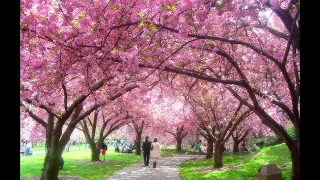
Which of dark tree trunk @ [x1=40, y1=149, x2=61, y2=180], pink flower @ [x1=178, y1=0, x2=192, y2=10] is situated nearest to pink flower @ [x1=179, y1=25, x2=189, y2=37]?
pink flower @ [x1=178, y1=0, x2=192, y2=10]

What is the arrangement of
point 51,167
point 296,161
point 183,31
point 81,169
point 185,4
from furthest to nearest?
point 81,169 < point 51,167 < point 296,161 < point 183,31 < point 185,4

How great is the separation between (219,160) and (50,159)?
9.35 meters

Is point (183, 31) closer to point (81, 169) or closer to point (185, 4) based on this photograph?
point (185, 4)

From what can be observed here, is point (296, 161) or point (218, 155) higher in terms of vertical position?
point (296, 161)

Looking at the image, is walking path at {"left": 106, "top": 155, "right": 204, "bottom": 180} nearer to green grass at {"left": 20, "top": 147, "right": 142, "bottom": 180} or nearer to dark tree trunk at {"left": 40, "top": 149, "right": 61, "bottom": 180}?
green grass at {"left": 20, "top": 147, "right": 142, "bottom": 180}

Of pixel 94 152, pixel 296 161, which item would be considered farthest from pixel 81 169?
pixel 296 161

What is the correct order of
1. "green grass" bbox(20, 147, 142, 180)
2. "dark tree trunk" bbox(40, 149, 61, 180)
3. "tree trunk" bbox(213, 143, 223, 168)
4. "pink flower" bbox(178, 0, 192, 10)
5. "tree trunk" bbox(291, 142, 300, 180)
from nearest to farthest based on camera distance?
"pink flower" bbox(178, 0, 192, 10) → "tree trunk" bbox(291, 142, 300, 180) → "dark tree trunk" bbox(40, 149, 61, 180) → "green grass" bbox(20, 147, 142, 180) → "tree trunk" bbox(213, 143, 223, 168)

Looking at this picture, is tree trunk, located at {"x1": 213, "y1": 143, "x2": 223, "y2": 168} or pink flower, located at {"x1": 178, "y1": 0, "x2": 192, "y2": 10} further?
tree trunk, located at {"x1": 213, "y1": 143, "x2": 223, "y2": 168}

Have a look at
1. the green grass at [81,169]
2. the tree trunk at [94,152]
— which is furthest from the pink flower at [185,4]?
the tree trunk at [94,152]

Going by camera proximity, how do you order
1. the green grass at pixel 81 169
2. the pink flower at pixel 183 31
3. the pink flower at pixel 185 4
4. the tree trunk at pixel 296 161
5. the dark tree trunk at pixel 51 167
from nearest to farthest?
the pink flower at pixel 185 4, the pink flower at pixel 183 31, the tree trunk at pixel 296 161, the dark tree trunk at pixel 51 167, the green grass at pixel 81 169

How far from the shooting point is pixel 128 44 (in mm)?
6496

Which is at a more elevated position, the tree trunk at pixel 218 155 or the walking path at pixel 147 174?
the tree trunk at pixel 218 155

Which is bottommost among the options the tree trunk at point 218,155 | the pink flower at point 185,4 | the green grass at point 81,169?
the green grass at point 81,169

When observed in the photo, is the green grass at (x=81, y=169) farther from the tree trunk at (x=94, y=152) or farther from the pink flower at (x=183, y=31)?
the pink flower at (x=183, y=31)
